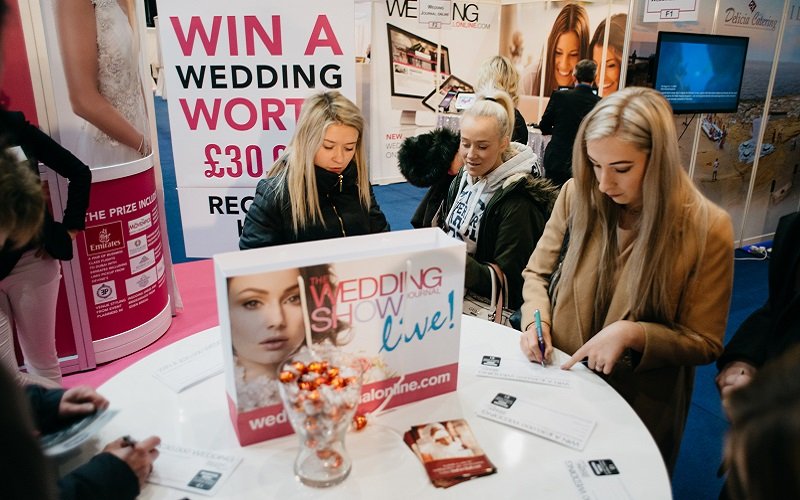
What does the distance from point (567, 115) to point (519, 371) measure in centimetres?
387

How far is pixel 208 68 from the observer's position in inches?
107

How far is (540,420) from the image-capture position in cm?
129

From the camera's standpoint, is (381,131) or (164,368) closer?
(164,368)

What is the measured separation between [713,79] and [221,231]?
4.13m

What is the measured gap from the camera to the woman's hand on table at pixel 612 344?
144 cm

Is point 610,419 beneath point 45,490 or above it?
beneath

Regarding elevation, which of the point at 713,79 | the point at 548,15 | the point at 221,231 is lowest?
the point at 221,231

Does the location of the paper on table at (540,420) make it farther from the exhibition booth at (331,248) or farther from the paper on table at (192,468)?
the paper on table at (192,468)

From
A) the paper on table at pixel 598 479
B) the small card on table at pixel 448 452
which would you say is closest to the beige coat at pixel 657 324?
Result: the paper on table at pixel 598 479

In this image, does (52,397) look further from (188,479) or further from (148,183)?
(148,183)

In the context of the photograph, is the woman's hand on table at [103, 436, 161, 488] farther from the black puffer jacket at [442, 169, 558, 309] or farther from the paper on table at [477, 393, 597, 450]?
the black puffer jacket at [442, 169, 558, 309]

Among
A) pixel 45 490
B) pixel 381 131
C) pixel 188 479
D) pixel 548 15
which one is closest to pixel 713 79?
pixel 548 15

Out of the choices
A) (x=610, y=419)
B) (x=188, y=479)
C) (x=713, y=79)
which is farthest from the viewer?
(x=713, y=79)

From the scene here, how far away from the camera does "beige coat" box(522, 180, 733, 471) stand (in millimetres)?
1459
